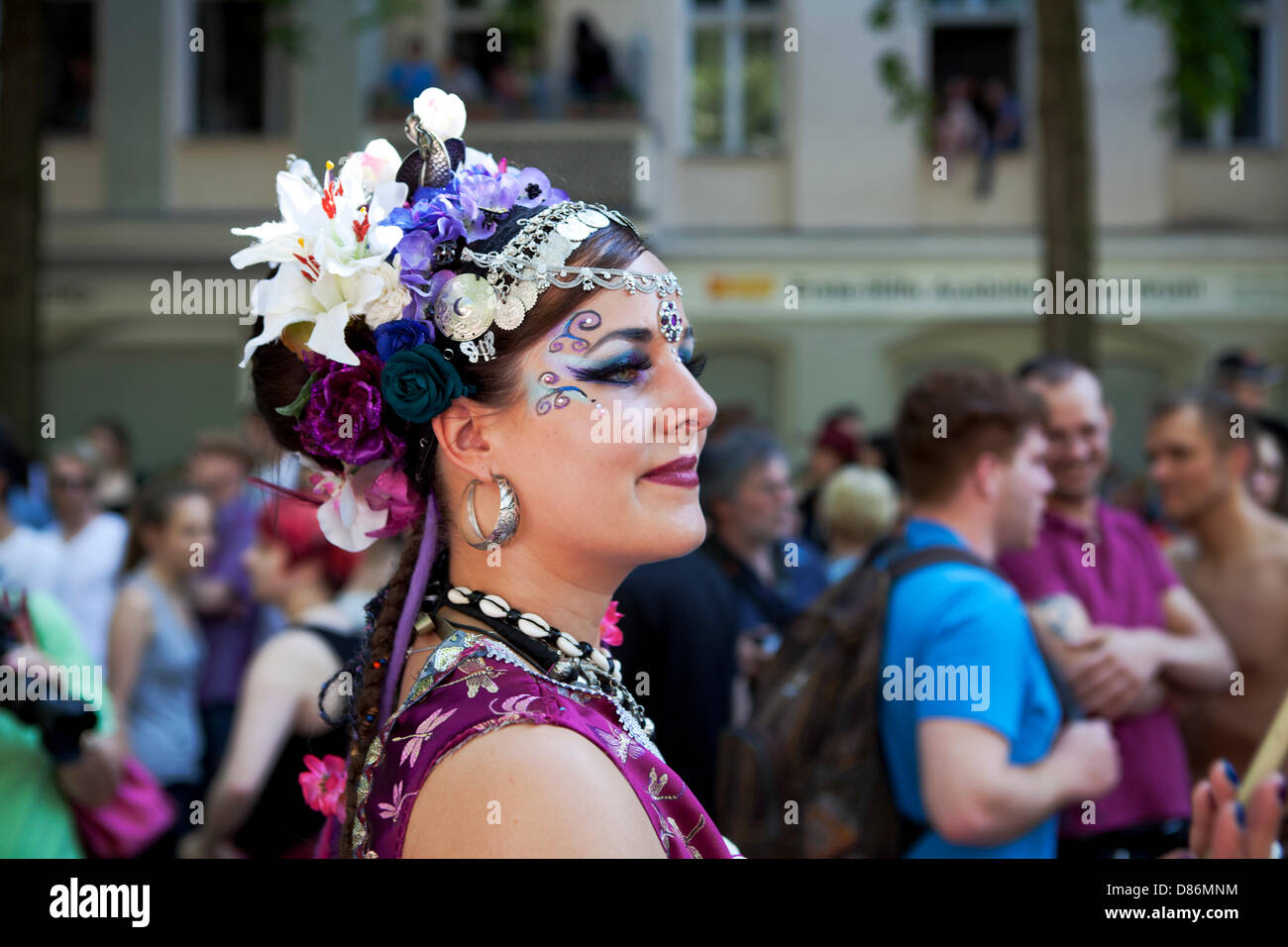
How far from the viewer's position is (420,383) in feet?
5.67

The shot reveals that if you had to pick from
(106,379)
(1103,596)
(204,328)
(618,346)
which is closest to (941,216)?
(204,328)

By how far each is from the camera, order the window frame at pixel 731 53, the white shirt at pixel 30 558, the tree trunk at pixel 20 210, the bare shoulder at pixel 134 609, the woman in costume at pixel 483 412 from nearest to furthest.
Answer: the woman in costume at pixel 483 412, the white shirt at pixel 30 558, the bare shoulder at pixel 134 609, the tree trunk at pixel 20 210, the window frame at pixel 731 53

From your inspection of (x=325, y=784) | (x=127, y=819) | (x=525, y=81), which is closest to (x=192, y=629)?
(x=127, y=819)

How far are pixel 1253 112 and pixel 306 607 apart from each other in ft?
48.1

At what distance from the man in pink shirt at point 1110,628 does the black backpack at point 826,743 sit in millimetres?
415

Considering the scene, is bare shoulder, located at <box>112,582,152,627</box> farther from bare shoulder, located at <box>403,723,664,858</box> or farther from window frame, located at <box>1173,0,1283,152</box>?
window frame, located at <box>1173,0,1283,152</box>

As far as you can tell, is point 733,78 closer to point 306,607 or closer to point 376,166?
point 306,607

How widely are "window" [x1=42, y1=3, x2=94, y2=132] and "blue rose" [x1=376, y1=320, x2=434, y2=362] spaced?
15584mm

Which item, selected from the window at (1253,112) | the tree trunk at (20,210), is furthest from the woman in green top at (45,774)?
the window at (1253,112)

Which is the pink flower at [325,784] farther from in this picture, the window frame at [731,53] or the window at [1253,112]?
the window at [1253,112]

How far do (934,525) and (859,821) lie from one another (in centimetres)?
70

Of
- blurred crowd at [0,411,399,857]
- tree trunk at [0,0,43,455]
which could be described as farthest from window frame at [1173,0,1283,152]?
blurred crowd at [0,411,399,857]

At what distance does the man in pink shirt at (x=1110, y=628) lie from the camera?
346 centimetres
